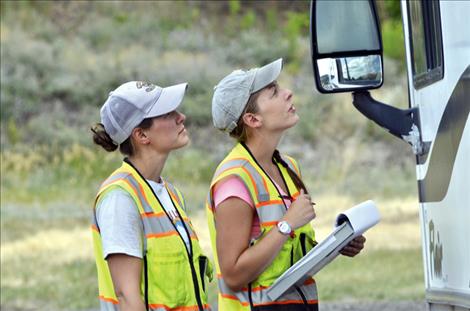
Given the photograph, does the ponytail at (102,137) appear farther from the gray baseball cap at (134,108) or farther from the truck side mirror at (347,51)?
the truck side mirror at (347,51)

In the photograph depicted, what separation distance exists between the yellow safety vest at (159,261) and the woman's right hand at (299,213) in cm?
37

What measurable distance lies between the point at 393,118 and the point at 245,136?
2.60ft

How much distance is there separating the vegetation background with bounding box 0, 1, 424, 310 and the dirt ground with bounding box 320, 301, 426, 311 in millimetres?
418

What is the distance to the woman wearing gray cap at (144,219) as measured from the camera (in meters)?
4.44

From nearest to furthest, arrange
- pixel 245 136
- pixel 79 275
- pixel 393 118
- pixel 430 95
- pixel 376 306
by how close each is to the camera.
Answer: pixel 245 136, pixel 430 95, pixel 393 118, pixel 376 306, pixel 79 275

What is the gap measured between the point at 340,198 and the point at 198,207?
2.51 m

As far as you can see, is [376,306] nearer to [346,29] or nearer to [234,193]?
[346,29]

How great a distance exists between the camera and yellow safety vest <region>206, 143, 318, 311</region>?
186 inches

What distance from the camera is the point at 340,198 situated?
20.5 meters

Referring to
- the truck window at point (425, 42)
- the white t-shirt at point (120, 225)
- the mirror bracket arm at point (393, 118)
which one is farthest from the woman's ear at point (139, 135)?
the truck window at point (425, 42)

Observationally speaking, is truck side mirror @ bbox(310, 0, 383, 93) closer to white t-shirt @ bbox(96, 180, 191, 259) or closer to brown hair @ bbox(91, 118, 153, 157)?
brown hair @ bbox(91, 118, 153, 157)

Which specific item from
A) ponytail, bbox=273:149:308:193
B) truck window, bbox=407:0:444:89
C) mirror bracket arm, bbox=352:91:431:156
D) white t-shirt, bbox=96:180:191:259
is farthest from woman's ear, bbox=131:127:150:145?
truck window, bbox=407:0:444:89

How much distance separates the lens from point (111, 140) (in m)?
4.84

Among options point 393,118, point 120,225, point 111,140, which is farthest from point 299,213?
point 393,118
